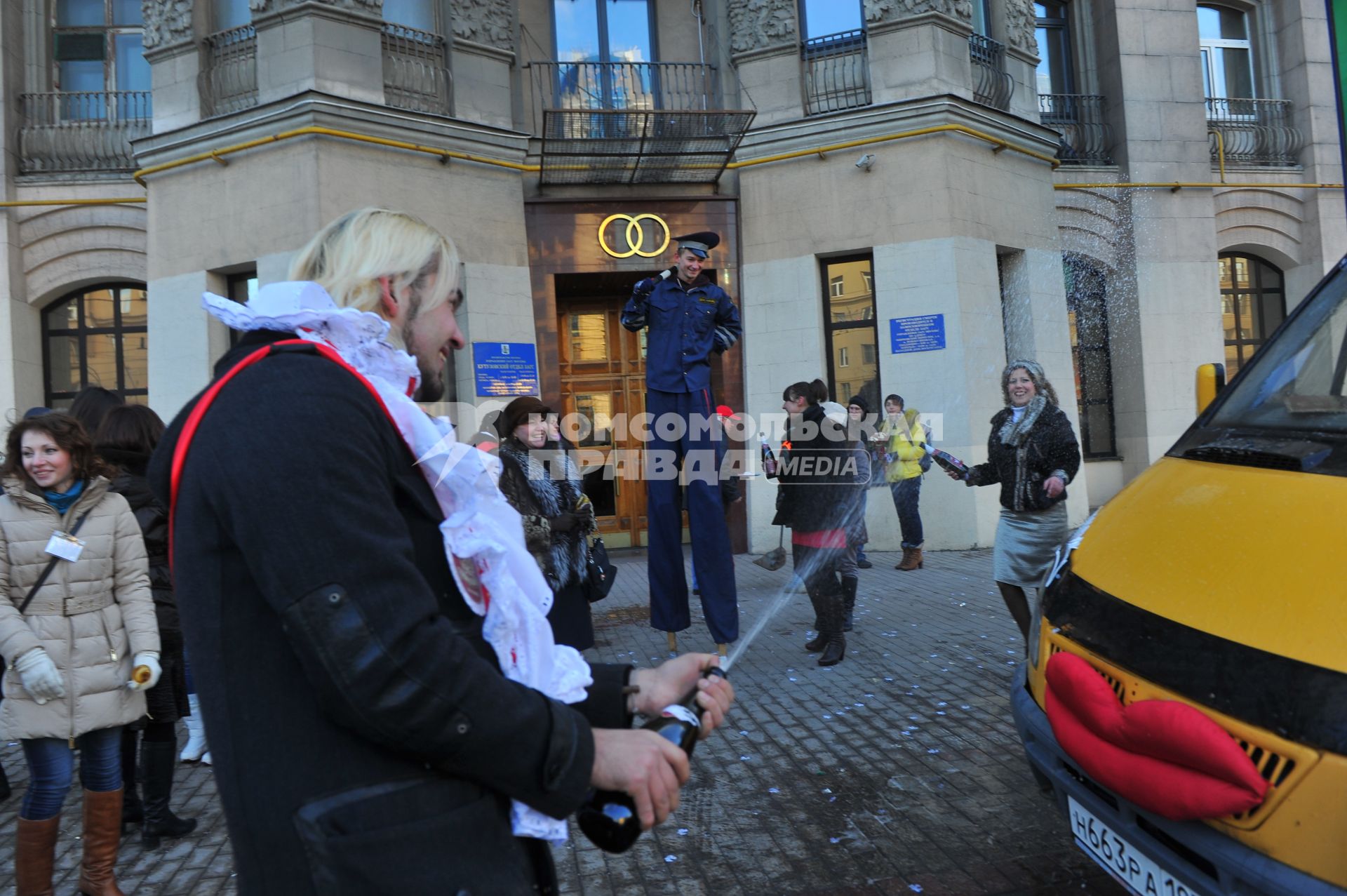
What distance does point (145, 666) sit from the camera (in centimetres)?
368

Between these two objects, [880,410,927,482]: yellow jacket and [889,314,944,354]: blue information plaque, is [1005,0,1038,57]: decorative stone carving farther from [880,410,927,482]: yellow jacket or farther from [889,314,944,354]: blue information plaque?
[880,410,927,482]: yellow jacket

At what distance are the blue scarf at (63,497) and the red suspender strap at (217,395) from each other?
279 centimetres

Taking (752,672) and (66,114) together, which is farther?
(66,114)

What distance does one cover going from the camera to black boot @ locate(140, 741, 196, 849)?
413 cm

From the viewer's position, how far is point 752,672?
653 cm

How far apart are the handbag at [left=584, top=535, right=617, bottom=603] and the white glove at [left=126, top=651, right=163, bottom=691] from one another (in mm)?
2777

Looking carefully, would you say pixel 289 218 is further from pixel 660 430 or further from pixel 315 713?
pixel 315 713

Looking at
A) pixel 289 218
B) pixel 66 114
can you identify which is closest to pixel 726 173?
pixel 289 218

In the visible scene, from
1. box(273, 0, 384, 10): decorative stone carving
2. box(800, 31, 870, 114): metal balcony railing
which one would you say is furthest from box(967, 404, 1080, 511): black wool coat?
box(273, 0, 384, 10): decorative stone carving

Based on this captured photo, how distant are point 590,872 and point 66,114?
47.6 ft

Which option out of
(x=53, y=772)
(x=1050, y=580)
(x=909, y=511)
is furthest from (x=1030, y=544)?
(x=909, y=511)

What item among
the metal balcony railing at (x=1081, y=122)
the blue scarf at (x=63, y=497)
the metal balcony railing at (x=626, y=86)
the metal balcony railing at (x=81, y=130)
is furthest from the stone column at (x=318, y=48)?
the metal balcony railing at (x=1081, y=122)

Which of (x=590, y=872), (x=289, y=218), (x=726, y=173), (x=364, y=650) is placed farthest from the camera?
(x=726, y=173)

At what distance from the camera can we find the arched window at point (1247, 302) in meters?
16.8
